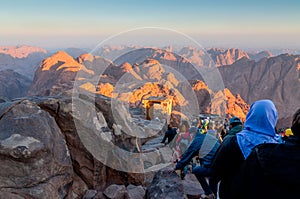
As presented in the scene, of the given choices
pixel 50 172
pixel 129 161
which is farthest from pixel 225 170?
pixel 129 161

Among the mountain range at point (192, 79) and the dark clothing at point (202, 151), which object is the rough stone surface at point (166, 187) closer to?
the dark clothing at point (202, 151)

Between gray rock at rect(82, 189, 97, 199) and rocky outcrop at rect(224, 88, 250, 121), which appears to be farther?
rocky outcrop at rect(224, 88, 250, 121)

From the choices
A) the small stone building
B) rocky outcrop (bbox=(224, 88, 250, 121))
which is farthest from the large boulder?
rocky outcrop (bbox=(224, 88, 250, 121))

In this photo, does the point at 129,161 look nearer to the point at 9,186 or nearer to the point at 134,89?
the point at 9,186

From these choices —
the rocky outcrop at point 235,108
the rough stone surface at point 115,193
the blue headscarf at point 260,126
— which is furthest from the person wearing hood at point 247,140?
the rocky outcrop at point 235,108

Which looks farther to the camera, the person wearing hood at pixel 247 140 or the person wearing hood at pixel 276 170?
the person wearing hood at pixel 247 140

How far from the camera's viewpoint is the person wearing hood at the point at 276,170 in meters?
2.19

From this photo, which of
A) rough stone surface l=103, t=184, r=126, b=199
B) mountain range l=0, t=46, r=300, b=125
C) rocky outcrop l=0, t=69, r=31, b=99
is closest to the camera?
rough stone surface l=103, t=184, r=126, b=199

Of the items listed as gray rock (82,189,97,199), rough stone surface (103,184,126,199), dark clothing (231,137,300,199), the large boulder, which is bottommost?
gray rock (82,189,97,199)

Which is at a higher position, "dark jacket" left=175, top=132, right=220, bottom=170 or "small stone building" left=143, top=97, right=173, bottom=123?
"dark jacket" left=175, top=132, right=220, bottom=170

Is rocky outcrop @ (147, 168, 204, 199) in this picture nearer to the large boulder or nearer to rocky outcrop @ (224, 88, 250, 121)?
the large boulder

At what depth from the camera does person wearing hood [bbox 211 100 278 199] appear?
2.97 metres

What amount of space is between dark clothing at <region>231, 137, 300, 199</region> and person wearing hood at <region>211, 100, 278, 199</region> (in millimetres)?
426

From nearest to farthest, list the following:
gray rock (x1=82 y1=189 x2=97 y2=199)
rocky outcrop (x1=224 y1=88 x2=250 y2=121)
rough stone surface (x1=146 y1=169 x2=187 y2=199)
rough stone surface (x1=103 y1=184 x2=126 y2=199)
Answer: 1. rough stone surface (x1=146 y1=169 x2=187 y2=199)
2. rough stone surface (x1=103 y1=184 x2=126 y2=199)
3. gray rock (x1=82 y1=189 x2=97 y2=199)
4. rocky outcrop (x1=224 y1=88 x2=250 y2=121)
